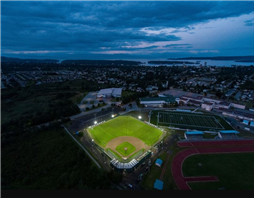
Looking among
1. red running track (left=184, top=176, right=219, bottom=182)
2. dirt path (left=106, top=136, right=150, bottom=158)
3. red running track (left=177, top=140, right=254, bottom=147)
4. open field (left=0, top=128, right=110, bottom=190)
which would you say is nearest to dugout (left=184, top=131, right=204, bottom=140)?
red running track (left=177, top=140, right=254, bottom=147)

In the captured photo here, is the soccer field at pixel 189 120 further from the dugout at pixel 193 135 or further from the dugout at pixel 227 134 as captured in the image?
the dugout at pixel 193 135

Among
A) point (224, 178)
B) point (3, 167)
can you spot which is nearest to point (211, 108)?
point (224, 178)

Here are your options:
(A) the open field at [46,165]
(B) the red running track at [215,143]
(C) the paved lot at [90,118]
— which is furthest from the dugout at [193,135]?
(C) the paved lot at [90,118]

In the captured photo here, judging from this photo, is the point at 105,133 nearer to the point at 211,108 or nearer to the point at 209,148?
the point at 209,148

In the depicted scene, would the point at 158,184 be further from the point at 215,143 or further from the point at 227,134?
the point at 227,134

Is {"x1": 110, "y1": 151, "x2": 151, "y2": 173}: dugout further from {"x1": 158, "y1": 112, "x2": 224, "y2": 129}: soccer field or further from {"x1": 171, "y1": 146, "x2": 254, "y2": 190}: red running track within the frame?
{"x1": 158, "y1": 112, "x2": 224, "y2": 129}: soccer field

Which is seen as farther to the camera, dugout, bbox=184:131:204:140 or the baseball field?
dugout, bbox=184:131:204:140

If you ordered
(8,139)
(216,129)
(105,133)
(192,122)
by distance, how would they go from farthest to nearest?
1. (192,122)
2. (216,129)
3. (105,133)
4. (8,139)

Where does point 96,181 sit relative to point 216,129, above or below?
above
